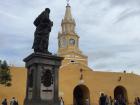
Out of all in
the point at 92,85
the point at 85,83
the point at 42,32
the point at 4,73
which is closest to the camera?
the point at 42,32

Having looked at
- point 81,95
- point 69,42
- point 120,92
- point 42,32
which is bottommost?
point 81,95

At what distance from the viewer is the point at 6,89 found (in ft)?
109

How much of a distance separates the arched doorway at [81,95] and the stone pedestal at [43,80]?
22719 mm

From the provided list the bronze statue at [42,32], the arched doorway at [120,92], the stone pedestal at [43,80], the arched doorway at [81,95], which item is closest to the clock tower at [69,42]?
the arched doorway at [120,92]

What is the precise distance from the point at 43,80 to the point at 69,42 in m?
48.3

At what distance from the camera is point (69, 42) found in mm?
61938

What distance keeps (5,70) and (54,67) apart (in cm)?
1631

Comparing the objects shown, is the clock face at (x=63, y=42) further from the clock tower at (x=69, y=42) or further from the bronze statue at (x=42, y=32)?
the bronze statue at (x=42, y=32)

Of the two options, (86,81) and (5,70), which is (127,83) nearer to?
(86,81)

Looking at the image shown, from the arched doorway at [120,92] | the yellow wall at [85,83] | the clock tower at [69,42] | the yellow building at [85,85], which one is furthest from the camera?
the clock tower at [69,42]

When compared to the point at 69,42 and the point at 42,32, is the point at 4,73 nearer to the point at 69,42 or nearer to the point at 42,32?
the point at 42,32

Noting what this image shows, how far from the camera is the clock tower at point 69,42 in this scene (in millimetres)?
59072

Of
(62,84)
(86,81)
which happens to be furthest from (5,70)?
(86,81)

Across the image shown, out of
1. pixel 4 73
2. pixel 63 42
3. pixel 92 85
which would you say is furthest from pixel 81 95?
pixel 63 42
